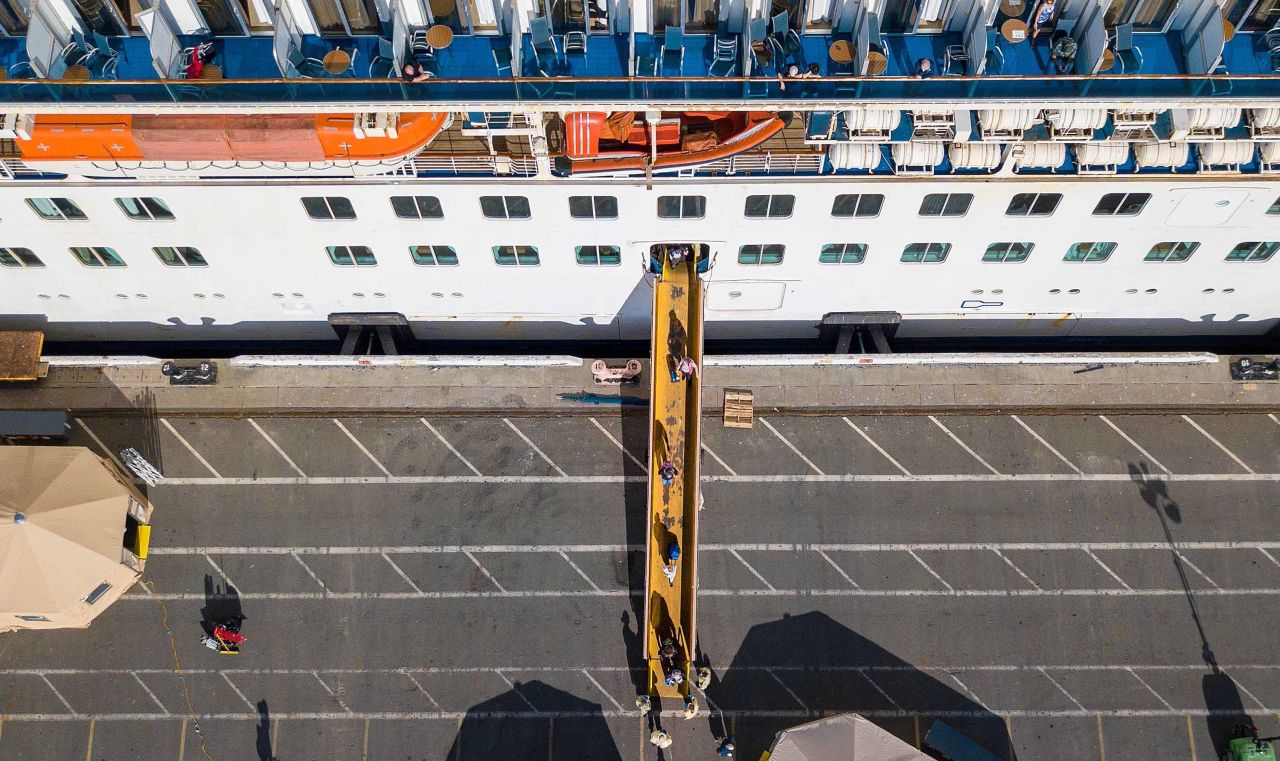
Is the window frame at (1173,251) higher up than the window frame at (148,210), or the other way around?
the window frame at (148,210)

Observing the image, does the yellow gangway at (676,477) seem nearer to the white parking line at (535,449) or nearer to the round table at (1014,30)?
the white parking line at (535,449)

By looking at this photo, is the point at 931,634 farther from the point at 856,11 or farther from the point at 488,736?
the point at 856,11

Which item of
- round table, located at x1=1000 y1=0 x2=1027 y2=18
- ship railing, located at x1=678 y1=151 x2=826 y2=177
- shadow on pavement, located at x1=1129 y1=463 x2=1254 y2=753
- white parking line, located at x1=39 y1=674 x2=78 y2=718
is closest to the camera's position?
round table, located at x1=1000 y1=0 x2=1027 y2=18

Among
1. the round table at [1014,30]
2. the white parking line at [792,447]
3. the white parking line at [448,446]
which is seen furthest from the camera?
the white parking line at [448,446]

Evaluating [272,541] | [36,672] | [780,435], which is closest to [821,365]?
[780,435]

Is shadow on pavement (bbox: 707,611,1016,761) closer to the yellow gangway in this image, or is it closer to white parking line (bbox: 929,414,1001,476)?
the yellow gangway

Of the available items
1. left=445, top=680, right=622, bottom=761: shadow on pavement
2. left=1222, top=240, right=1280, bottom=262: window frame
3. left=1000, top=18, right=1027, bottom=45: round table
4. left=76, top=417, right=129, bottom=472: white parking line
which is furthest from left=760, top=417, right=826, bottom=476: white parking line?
left=76, top=417, right=129, bottom=472: white parking line

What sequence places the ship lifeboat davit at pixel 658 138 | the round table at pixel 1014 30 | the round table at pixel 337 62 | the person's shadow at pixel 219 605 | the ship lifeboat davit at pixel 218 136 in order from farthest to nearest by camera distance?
the person's shadow at pixel 219 605
the ship lifeboat davit at pixel 658 138
the round table at pixel 337 62
the round table at pixel 1014 30
the ship lifeboat davit at pixel 218 136

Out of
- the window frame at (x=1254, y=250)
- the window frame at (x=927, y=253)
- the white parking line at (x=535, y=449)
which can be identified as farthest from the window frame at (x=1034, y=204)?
the white parking line at (x=535, y=449)
